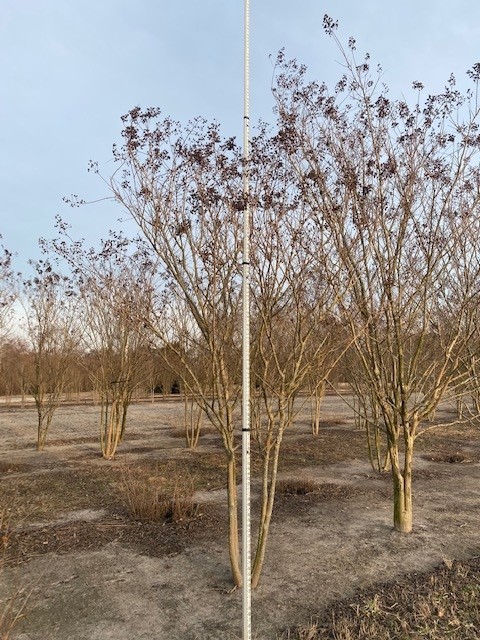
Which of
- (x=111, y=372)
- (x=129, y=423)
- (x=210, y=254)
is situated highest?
(x=210, y=254)

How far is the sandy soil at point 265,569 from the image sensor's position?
320 centimetres

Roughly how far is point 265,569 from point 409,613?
1.26m

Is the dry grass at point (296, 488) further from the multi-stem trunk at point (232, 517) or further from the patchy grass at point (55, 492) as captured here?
the multi-stem trunk at point (232, 517)

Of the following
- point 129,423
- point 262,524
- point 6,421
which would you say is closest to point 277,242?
point 262,524

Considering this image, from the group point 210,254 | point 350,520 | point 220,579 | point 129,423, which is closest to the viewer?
point 210,254

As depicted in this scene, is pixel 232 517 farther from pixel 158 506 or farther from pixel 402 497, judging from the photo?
pixel 402 497

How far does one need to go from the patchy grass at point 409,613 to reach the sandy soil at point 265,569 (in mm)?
171

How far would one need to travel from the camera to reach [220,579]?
3.85 m

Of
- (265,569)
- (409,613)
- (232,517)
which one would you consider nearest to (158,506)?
(265,569)

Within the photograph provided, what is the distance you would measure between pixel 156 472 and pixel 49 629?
4.37 m

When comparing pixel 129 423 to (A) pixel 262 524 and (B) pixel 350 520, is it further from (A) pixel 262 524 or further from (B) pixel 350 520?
(A) pixel 262 524

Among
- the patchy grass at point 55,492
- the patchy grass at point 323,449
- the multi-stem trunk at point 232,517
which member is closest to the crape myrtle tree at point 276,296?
the multi-stem trunk at point 232,517

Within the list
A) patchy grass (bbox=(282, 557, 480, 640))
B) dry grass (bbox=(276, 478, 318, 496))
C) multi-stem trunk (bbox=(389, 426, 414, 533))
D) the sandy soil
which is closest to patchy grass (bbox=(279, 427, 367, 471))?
dry grass (bbox=(276, 478, 318, 496))

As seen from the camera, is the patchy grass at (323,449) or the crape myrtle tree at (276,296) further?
the patchy grass at (323,449)
